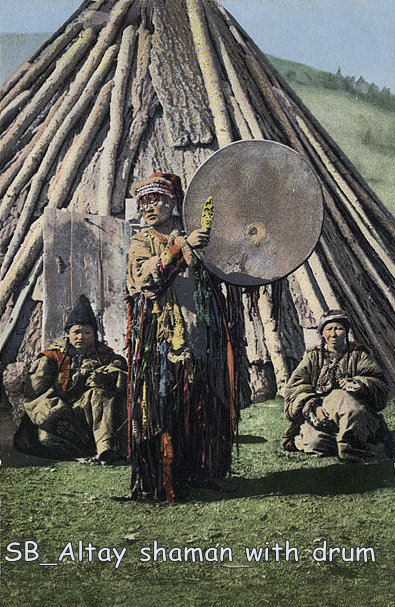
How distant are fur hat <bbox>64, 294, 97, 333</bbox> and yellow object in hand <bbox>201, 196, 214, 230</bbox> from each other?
879 millimetres

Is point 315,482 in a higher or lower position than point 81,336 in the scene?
lower

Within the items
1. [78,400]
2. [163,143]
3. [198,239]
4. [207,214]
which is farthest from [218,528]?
[163,143]

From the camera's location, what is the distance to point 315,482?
523 cm

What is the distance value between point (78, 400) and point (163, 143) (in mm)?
1761

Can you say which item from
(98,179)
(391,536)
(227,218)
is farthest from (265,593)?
(98,179)

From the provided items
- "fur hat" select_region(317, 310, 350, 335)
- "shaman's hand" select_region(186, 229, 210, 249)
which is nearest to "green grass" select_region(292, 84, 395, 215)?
"fur hat" select_region(317, 310, 350, 335)

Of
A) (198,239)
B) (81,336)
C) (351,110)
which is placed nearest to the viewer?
(198,239)

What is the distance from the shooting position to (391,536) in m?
5.12

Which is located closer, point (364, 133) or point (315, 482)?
point (315, 482)

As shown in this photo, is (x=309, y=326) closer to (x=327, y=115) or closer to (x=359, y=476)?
(x=359, y=476)

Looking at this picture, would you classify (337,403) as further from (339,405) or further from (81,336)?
(81,336)

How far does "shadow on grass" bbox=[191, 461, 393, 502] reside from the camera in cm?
520

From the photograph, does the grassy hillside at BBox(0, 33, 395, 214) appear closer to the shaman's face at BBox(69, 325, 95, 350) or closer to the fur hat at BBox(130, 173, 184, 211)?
the fur hat at BBox(130, 173, 184, 211)

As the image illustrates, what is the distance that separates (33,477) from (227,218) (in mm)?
1855
